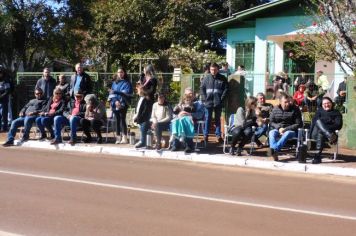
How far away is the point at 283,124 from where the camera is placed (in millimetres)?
12703

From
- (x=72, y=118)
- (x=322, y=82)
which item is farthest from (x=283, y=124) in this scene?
(x=72, y=118)

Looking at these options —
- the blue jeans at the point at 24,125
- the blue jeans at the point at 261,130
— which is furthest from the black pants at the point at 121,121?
the blue jeans at the point at 261,130

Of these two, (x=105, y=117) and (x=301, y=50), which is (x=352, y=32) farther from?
(x=105, y=117)

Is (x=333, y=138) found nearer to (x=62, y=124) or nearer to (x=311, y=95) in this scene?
(x=311, y=95)

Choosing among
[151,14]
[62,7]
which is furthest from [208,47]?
[62,7]

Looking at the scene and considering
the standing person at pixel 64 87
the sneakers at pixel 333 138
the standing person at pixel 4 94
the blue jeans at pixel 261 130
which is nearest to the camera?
the sneakers at pixel 333 138

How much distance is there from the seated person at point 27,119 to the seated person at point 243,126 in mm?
5413

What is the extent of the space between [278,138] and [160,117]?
2.88 meters

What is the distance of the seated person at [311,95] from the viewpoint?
15236mm

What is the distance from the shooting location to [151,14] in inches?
1145

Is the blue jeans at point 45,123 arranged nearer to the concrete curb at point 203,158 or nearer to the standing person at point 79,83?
the concrete curb at point 203,158

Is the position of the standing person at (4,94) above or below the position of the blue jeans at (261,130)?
above

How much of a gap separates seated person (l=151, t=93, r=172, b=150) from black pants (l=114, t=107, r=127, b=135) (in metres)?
1.31

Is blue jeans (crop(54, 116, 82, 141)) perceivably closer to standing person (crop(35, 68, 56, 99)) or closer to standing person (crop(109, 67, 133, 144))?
standing person (crop(109, 67, 133, 144))
